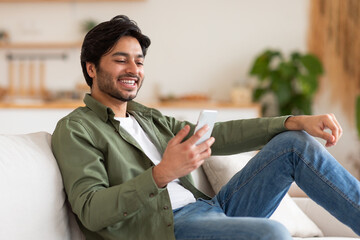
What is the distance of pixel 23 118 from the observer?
477 cm

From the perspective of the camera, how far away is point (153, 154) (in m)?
1.88

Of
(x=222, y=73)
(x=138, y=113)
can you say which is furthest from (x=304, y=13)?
(x=138, y=113)

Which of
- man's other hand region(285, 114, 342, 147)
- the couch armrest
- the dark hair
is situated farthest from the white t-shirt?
the couch armrest

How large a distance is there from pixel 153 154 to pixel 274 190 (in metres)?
0.45

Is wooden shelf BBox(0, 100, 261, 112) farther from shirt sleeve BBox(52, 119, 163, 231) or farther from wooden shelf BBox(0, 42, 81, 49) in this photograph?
shirt sleeve BBox(52, 119, 163, 231)

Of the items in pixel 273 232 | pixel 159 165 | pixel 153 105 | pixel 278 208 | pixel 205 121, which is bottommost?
pixel 153 105

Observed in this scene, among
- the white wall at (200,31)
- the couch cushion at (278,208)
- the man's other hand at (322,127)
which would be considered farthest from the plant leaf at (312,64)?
the man's other hand at (322,127)

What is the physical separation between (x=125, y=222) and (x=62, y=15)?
4.43 metres

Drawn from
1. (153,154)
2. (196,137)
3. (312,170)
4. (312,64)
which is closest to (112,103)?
(153,154)

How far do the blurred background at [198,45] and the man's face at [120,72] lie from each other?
3.41 m

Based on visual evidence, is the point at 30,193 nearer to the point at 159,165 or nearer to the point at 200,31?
the point at 159,165

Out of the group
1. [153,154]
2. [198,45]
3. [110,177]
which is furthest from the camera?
[198,45]

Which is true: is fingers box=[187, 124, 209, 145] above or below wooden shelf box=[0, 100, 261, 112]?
above

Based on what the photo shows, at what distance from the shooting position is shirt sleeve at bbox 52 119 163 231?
1.44 meters
